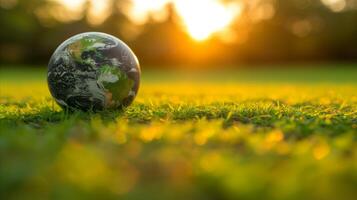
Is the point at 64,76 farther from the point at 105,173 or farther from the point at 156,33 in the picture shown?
Answer: the point at 156,33

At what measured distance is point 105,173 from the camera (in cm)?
260

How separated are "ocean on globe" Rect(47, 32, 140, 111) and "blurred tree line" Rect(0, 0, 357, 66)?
1231 inches

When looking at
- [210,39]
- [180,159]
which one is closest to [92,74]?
[180,159]

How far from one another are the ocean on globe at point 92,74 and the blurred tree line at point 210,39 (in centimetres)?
3127

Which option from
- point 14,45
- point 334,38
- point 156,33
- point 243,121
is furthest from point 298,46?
point 243,121

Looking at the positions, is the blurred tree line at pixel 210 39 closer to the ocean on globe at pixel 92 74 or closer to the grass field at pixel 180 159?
the ocean on globe at pixel 92 74

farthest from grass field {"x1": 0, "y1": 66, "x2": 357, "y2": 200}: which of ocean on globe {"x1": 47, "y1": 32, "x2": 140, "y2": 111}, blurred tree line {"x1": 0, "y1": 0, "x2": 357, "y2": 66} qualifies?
blurred tree line {"x1": 0, "y1": 0, "x2": 357, "y2": 66}

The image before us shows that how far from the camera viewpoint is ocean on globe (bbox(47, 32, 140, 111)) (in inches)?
197

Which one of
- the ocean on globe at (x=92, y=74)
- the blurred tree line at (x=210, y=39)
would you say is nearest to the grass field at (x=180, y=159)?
the ocean on globe at (x=92, y=74)

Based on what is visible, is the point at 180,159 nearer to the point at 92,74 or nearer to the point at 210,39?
the point at 92,74

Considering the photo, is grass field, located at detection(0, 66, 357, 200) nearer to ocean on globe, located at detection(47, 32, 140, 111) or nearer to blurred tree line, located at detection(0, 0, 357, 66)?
ocean on globe, located at detection(47, 32, 140, 111)

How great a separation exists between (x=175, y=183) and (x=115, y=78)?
267 centimetres

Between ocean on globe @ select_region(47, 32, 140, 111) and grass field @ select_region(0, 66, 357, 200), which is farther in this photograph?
ocean on globe @ select_region(47, 32, 140, 111)

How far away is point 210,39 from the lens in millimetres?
40094
